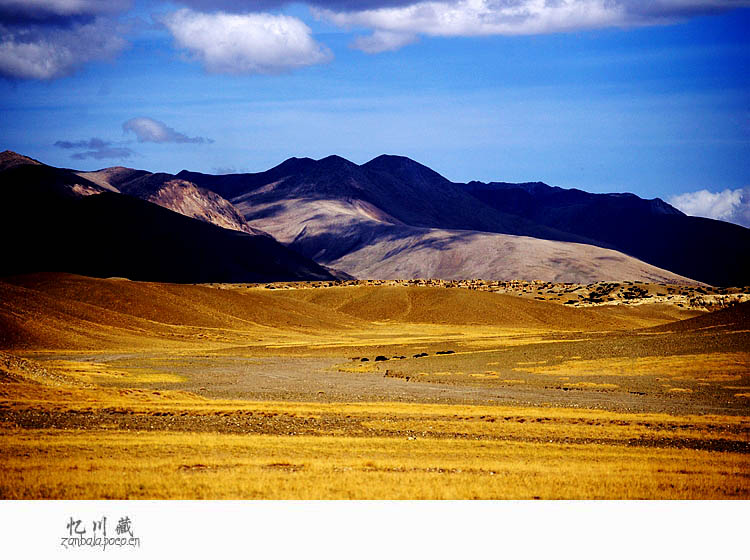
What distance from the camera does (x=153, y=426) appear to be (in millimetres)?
25812

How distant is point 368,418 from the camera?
1162 inches

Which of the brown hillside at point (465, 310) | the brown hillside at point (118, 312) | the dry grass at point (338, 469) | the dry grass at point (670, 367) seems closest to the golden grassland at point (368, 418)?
the dry grass at point (338, 469)

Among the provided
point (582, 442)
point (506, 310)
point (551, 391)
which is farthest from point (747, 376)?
point (506, 310)

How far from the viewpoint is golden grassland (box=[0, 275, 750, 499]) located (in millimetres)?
18438

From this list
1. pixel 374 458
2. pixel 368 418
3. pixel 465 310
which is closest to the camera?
pixel 374 458

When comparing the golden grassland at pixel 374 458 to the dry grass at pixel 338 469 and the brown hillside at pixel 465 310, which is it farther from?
the brown hillside at pixel 465 310

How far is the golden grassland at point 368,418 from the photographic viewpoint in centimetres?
1844

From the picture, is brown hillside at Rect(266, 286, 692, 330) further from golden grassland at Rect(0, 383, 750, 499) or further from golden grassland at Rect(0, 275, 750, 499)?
golden grassland at Rect(0, 383, 750, 499)

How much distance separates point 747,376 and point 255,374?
31.6 m

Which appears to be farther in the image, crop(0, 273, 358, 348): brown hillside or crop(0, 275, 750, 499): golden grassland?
crop(0, 273, 358, 348): brown hillside

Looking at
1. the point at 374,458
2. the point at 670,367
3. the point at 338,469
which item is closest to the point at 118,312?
the point at 670,367

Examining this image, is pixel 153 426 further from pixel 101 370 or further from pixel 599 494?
pixel 101 370

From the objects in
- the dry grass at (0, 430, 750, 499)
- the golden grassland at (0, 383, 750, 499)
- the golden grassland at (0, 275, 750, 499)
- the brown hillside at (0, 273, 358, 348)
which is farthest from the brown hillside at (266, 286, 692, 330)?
the dry grass at (0, 430, 750, 499)

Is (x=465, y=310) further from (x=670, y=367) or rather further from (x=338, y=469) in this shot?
(x=338, y=469)
